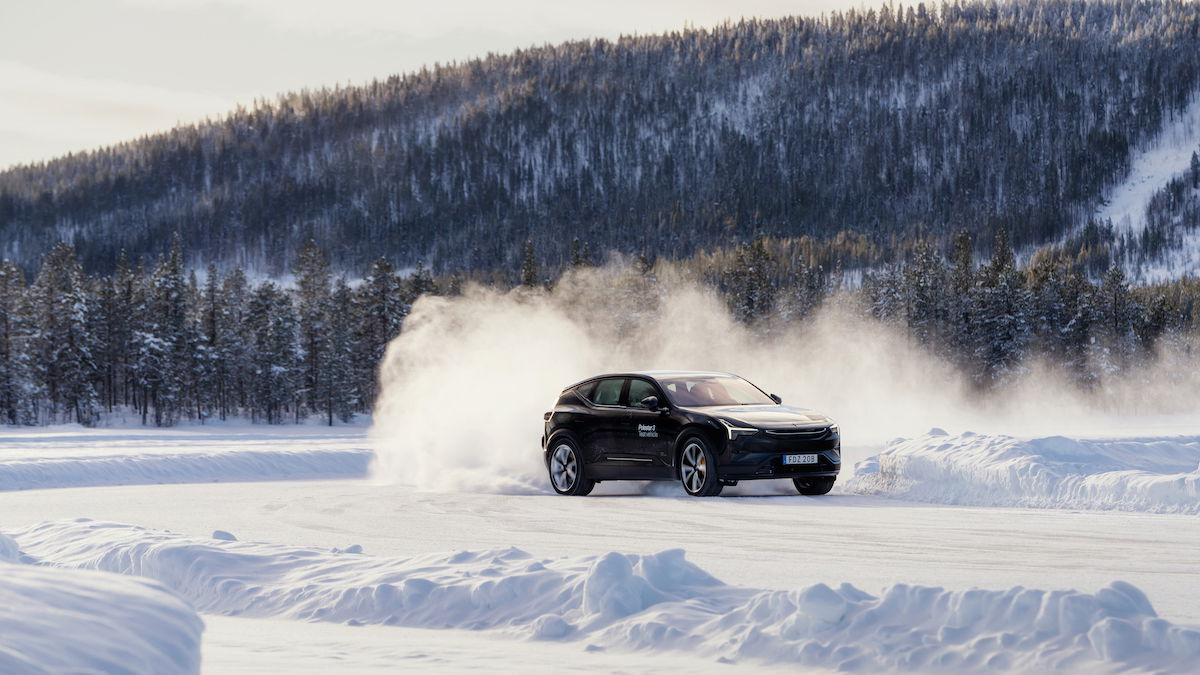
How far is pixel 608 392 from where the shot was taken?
18.4 m

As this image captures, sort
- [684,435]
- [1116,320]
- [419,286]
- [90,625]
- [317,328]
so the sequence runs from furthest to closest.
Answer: [1116,320]
[419,286]
[317,328]
[684,435]
[90,625]

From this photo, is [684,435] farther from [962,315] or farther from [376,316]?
[962,315]

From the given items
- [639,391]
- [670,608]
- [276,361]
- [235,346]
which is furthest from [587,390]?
[235,346]

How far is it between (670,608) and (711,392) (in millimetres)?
10181

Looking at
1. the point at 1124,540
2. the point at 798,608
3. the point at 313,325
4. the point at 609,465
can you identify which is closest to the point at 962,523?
the point at 1124,540

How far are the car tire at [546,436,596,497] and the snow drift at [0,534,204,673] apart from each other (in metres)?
11.7

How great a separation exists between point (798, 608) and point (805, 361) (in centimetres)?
9840

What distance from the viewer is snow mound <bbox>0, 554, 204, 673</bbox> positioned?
4.98 metres

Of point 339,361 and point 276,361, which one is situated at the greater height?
point 276,361

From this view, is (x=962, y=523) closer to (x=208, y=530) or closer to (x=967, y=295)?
(x=208, y=530)

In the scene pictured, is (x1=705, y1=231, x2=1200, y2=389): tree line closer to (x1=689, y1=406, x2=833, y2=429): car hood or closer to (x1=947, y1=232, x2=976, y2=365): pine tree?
(x1=947, y1=232, x2=976, y2=365): pine tree

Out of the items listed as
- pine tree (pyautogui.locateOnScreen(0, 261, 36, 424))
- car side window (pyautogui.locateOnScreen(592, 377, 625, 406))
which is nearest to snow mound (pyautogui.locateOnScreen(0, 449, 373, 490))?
car side window (pyautogui.locateOnScreen(592, 377, 625, 406))

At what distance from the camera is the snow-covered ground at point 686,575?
23.0ft

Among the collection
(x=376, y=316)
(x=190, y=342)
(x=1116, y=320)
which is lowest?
(x=190, y=342)
